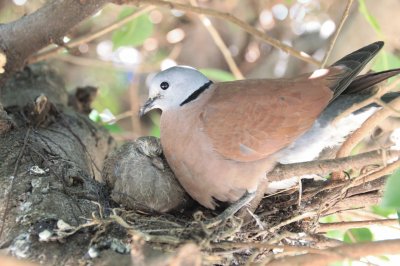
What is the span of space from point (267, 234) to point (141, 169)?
61 cm

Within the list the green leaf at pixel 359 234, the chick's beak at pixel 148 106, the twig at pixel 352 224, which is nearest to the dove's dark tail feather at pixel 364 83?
the twig at pixel 352 224

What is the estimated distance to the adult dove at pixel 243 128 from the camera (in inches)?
96.3

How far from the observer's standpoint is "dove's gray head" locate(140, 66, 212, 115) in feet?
8.98

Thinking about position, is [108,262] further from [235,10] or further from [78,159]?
[235,10]

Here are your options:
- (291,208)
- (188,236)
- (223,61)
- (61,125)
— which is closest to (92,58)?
(223,61)

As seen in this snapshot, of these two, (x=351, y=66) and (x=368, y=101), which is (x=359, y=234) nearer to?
(x=351, y=66)

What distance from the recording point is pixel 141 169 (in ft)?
8.57

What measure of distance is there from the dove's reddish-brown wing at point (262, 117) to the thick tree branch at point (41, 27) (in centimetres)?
79

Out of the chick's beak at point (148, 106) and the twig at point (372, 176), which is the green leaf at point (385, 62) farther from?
the chick's beak at point (148, 106)

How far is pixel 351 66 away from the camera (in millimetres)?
2539

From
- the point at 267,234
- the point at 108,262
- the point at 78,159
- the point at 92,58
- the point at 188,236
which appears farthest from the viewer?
the point at 92,58

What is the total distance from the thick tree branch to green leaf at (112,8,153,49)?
1.73 feet

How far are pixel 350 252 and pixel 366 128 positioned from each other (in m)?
0.72

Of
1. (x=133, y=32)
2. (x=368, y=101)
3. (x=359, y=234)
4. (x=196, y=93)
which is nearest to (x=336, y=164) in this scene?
(x=368, y=101)
